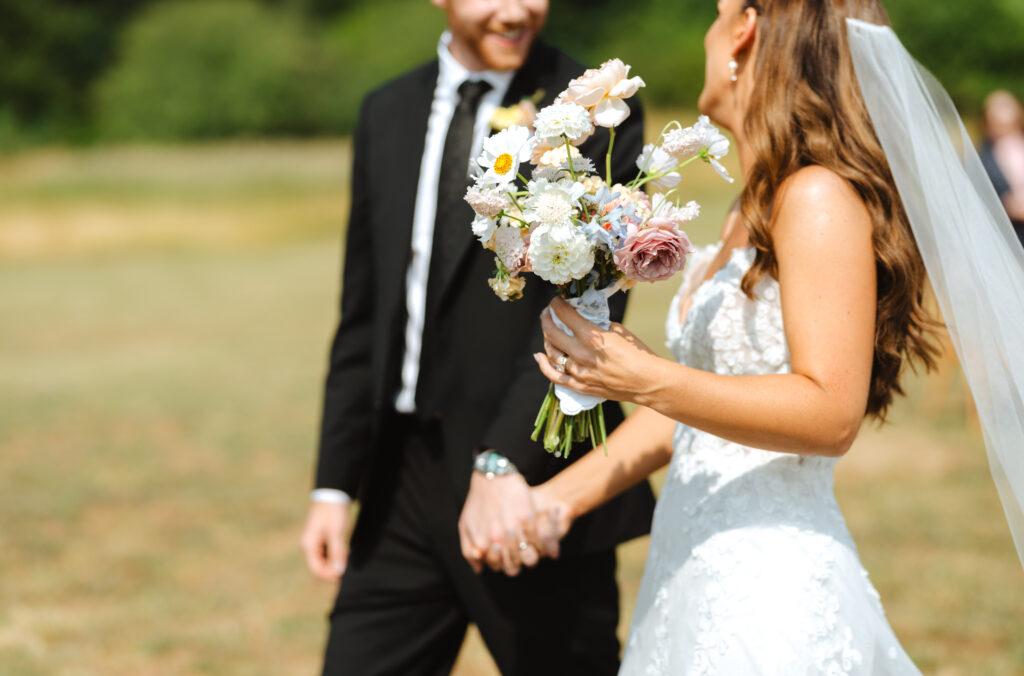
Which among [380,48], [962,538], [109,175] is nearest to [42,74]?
[380,48]

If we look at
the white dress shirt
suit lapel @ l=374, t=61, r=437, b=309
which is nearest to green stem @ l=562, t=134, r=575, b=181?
the white dress shirt

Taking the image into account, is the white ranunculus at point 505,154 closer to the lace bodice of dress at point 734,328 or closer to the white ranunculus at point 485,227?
the white ranunculus at point 485,227

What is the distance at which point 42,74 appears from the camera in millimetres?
49344

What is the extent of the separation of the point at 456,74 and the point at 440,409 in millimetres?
952

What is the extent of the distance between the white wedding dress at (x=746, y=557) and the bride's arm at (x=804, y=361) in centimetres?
26

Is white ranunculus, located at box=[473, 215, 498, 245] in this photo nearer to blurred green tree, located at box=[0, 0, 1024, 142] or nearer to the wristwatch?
the wristwatch

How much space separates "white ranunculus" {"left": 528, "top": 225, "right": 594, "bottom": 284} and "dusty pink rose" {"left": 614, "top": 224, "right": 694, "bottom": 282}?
0.07 metres

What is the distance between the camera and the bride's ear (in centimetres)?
234

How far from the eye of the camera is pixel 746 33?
235 cm

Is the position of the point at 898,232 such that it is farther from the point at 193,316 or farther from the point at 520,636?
the point at 193,316

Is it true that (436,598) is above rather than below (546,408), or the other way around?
below

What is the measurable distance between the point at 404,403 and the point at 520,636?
707mm

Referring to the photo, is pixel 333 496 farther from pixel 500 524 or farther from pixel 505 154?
pixel 505 154

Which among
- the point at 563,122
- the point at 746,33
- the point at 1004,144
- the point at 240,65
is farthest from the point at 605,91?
the point at 240,65
